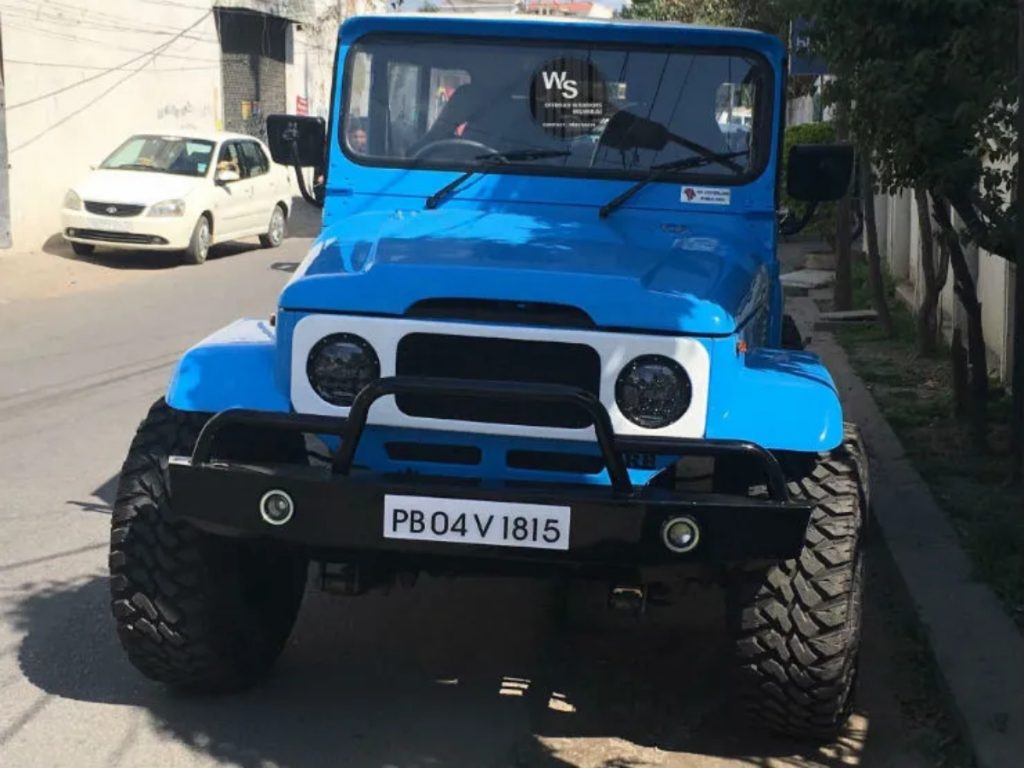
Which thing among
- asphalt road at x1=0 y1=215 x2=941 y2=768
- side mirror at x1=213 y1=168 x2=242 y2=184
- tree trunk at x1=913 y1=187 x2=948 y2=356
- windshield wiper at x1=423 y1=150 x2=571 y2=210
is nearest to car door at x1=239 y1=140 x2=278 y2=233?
side mirror at x1=213 y1=168 x2=242 y2=184

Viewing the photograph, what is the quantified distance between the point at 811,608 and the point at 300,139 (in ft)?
8.75

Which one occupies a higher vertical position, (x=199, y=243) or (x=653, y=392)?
(x=653, y=392)

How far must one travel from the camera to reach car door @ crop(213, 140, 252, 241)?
1873 cm

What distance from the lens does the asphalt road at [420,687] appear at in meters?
4.19

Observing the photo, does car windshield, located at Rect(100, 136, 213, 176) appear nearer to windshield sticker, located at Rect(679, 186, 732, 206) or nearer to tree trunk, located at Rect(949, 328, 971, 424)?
tree trunk, located at Rect(949, 328, 971, 424)

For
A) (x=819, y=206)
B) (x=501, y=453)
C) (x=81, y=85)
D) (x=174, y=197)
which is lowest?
(x=174, y=197)

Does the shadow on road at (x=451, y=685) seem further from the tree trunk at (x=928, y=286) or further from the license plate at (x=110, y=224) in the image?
the license plate at (x=110, y=224)

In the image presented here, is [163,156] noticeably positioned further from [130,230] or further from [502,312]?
[502,312]

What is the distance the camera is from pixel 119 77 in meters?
21.9

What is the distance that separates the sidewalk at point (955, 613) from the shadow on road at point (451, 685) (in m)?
0.38

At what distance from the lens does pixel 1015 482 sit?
6895 millimetres

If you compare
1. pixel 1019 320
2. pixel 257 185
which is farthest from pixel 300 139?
pixel 257 185

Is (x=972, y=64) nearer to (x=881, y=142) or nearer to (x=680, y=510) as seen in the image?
(x=881, y=142)

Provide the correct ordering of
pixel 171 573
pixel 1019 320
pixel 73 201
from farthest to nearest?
pixel 73 201 < pixel 1019 320 < pixel 171 573
